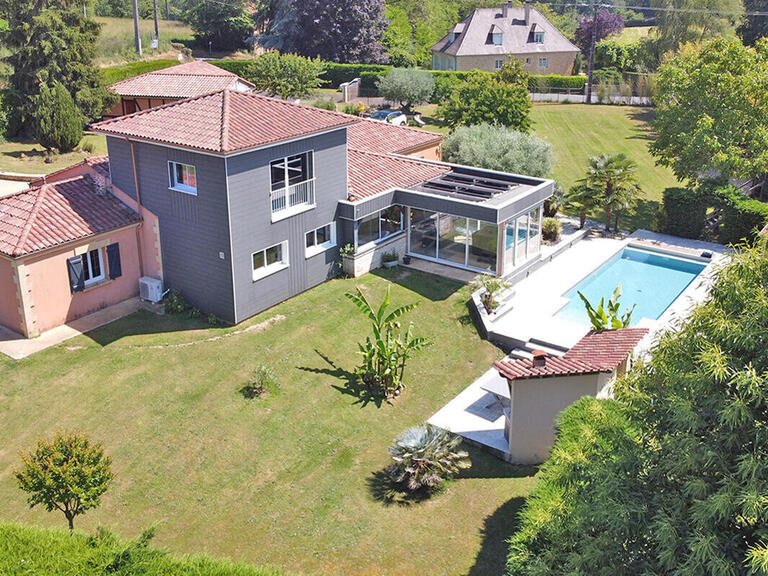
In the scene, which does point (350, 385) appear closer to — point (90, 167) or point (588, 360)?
point (588, 360)

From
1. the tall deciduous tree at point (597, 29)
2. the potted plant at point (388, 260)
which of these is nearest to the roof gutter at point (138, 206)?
the potted plant at point (388, 260)

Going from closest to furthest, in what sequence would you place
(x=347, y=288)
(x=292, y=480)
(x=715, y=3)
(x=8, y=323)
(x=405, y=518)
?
(x=405, y=518)
(x=292, y=480)
(x=8, y=323)
(x=347, y=288)
(x=715, y=3)

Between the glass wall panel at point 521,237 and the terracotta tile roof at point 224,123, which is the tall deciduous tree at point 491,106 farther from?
the terracotta tile roof at point 224,123

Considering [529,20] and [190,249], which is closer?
[190,249]

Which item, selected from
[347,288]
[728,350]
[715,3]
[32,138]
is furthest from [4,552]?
[715,3]

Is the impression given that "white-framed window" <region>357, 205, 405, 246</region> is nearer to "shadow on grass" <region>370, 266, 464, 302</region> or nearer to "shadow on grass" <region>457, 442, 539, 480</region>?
"shadow on grass" <region>370, 266, 464, 302</region>

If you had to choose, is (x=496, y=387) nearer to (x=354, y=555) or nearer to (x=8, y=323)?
(x=354, y=555)

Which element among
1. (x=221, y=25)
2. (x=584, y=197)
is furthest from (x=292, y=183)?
(x=221, y=25)
